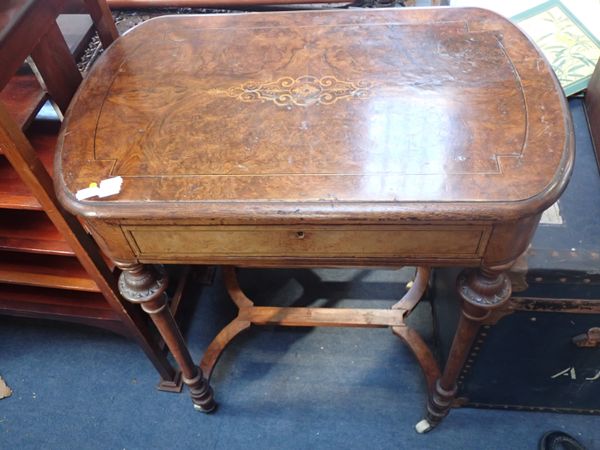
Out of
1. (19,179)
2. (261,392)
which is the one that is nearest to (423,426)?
(261,392)

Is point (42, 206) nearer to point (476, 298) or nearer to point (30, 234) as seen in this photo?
point (30, 234)

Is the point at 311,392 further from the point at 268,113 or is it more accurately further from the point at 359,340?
the point at 268,113

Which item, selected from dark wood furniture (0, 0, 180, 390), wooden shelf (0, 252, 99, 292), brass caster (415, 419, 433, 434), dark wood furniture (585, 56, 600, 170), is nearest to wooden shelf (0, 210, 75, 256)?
dark wood furniture (0, 0, 180, 390)

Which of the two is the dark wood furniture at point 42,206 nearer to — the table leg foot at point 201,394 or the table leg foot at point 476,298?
the table leg foot at point 201,394

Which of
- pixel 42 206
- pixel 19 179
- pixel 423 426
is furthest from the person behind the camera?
pixel 423 426

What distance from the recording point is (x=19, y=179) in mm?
1133

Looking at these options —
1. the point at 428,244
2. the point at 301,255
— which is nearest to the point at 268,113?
the point at 301,255

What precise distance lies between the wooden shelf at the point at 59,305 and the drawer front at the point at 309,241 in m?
0.56

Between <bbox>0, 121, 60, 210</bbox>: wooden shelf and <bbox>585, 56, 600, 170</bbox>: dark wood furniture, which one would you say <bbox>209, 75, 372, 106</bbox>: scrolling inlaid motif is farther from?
<bbox>585, 56, 600, 170</bbox>: dark wood furniture

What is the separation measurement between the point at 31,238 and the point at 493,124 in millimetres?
1043

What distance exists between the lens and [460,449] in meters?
1.31

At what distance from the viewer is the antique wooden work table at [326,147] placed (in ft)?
2.62

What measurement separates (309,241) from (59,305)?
34.6 inches

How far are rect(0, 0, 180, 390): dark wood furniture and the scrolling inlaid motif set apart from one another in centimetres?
31
